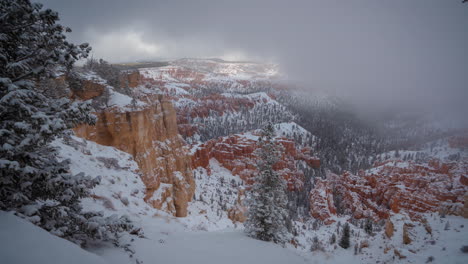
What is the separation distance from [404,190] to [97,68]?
2710 inches

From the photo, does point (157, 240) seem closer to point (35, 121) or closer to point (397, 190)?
point (35, 121)

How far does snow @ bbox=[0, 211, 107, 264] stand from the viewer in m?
2.80

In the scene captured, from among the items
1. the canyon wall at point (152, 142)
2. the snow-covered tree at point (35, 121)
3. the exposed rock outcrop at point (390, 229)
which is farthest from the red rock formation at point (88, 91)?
the exposed rock outcrop at point (390, 229)

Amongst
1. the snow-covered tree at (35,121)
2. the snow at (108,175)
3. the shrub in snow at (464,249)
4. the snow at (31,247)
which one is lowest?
the shrub in snow at (464,249)

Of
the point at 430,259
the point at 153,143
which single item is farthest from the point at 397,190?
the point at 153,143

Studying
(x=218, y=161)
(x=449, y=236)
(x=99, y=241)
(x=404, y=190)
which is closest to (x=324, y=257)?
(x=449, y=236)

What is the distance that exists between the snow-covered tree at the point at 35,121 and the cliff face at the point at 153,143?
16299 mm

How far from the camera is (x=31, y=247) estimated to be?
2992 millimetres

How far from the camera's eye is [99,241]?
15.9ft

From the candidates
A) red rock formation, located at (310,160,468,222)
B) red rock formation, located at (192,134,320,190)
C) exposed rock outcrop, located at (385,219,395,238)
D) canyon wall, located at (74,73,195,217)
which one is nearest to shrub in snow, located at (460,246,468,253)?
exposed rock outcrop, located at (385,219,395,238)

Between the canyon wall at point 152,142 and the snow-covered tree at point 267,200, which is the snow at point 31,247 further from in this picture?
the canyon wall at point 152,142

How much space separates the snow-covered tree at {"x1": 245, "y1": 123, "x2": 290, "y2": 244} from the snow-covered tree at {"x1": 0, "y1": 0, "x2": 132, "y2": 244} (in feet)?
23.8

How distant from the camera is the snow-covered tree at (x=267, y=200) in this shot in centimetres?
1023

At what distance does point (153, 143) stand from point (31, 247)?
1016 inches
